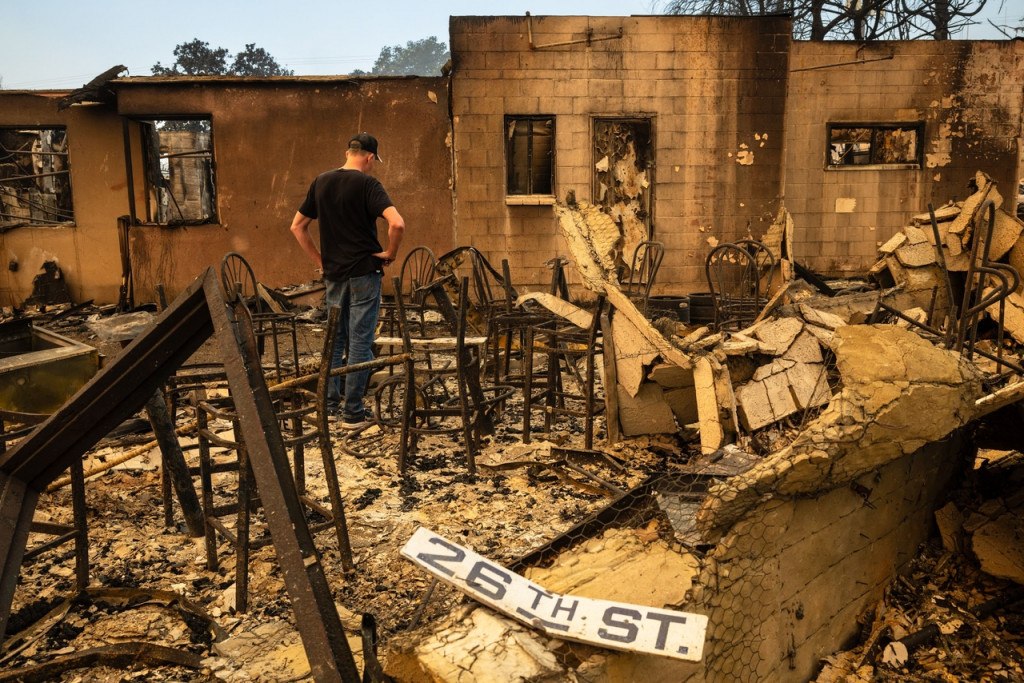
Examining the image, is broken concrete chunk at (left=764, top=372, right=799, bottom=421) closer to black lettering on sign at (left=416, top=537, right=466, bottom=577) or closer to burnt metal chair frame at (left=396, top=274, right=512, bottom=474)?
burnt metal chair frame at (left=396, top=274, right=512, bottom=474)

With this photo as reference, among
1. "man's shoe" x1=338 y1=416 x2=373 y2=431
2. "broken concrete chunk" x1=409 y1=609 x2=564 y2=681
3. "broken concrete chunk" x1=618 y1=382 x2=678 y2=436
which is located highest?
"broken concrete chunk" x1=409 y1=609 x2=564 y2=681

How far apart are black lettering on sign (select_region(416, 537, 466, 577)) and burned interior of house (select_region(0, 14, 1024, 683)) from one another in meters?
0.01

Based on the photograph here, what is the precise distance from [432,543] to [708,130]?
359 inches

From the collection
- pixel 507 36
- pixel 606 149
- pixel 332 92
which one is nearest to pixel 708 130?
pixel 606 149

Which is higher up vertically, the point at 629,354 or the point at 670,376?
the point at 629,354

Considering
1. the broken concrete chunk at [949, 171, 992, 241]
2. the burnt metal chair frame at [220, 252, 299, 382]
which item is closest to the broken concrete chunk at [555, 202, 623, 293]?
the burnt metal chair frame at [220, 252, 299, 382]

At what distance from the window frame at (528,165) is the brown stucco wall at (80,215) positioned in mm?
5766

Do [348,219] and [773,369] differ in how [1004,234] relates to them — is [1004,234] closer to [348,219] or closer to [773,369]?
[773,369]

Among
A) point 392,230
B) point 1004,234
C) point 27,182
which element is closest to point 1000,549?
point 392,230

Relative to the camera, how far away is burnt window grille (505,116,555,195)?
10133mm

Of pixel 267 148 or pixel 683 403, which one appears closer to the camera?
pixel 683 403

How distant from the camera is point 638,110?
10.1 metres

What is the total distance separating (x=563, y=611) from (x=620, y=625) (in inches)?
7.1

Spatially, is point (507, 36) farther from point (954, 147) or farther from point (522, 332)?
point (954, 147)
